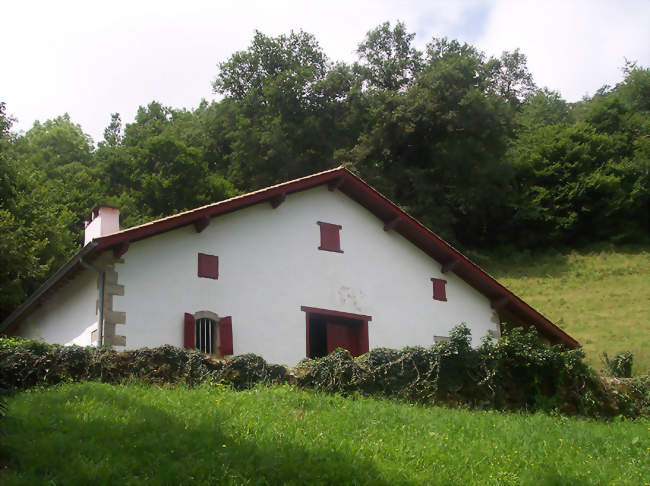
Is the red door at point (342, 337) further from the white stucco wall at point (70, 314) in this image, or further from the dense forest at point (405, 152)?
the dense forest at point (405, 152)

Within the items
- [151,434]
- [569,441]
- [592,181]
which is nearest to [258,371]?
[151,434]

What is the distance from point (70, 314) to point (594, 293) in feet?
85.8

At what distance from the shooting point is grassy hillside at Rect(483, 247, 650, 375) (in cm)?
2972

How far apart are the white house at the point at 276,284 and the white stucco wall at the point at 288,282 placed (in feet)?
0.10

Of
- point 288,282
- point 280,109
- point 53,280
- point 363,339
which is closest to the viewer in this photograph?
point 53,280

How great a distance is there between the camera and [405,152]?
47.4m

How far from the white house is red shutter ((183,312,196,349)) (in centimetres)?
3

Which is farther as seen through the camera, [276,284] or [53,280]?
[276,284]

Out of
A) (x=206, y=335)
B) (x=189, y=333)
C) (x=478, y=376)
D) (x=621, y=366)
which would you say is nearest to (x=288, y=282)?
(x=206, y=335)

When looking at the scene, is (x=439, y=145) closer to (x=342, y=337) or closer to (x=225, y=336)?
(x=342, y=337)

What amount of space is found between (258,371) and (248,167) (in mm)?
34683

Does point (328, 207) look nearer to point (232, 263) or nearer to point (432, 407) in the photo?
point (232, 263)

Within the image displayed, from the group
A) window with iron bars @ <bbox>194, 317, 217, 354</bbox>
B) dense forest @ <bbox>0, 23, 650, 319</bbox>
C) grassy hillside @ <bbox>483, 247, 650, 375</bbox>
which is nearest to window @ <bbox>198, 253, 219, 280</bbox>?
window with iron bars @ <bbox>194, 317, 217, 354</bbox>

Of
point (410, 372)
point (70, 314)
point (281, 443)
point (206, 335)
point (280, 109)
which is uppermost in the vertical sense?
point (280, 109)
